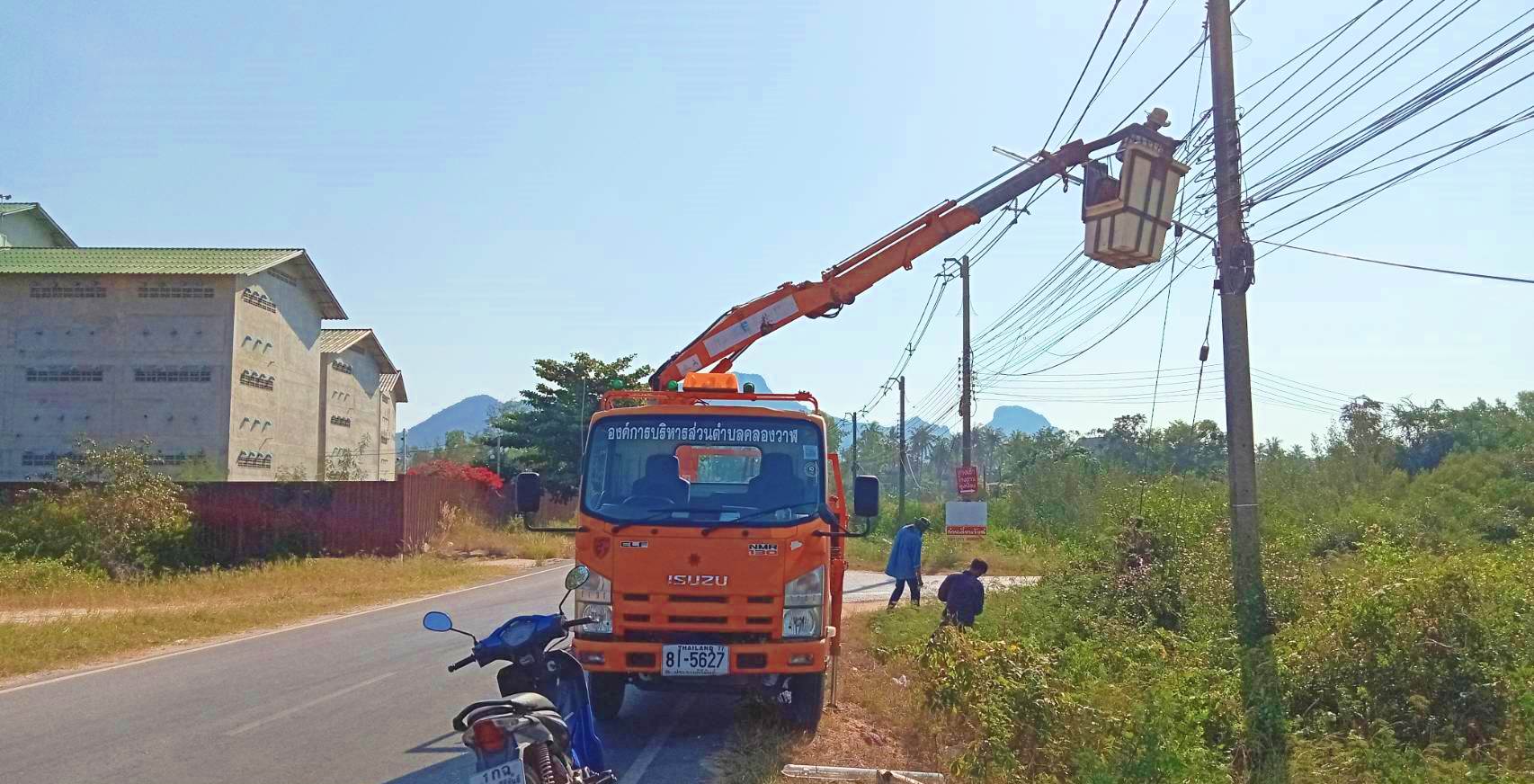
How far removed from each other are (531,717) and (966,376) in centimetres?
2714

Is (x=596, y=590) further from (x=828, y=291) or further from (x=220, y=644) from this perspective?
(x=220, y=644)

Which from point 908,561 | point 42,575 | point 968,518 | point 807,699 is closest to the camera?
point 807,699

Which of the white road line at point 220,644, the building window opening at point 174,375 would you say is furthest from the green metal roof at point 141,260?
the white road line at point 220,644

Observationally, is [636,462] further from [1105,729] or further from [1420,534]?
[1420,534]

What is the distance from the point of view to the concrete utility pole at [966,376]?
1208 inches

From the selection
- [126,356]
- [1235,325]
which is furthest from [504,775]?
[126,356]

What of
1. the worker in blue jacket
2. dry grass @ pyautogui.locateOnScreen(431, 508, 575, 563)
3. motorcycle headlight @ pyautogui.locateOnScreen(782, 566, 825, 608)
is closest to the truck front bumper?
motorcycle headlight @ pyautogui.locateOnScreen(782, 566, 825, 608)

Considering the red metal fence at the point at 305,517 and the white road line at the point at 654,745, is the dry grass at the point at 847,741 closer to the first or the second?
the white road line at the point at 654,745

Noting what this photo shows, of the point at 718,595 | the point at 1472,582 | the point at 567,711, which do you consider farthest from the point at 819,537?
the point at 1472,582

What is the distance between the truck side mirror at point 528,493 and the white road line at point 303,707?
2.68 meters

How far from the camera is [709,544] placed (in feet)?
27.4

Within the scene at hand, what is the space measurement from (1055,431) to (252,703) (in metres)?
74.0

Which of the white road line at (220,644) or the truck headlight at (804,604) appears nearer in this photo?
the truck headlight at (804,604)

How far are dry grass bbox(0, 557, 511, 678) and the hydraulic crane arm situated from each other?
25.7ft
